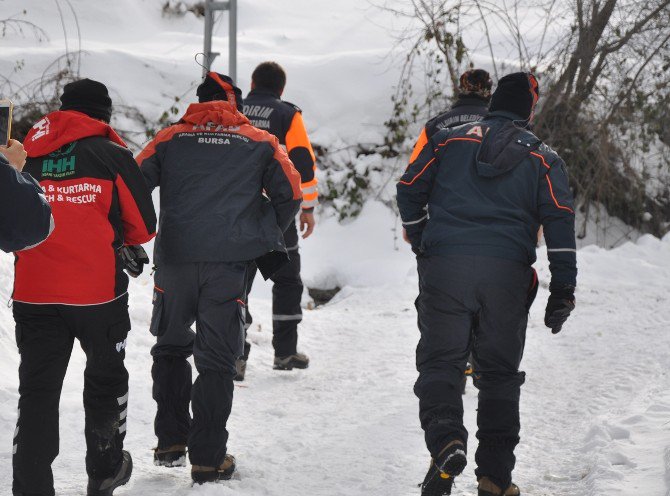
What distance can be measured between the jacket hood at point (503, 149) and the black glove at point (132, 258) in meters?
1.51

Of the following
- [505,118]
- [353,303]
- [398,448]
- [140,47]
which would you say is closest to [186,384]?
[398,448]

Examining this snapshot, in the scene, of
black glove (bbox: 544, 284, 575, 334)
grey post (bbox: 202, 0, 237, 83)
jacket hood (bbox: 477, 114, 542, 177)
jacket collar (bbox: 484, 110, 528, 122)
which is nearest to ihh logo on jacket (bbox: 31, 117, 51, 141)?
jacket hood (bbox: 477, 114, 542, 177)

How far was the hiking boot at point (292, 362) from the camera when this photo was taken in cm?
657

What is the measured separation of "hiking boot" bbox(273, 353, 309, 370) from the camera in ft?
21.5

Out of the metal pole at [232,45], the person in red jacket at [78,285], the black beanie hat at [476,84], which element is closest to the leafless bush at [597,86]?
the metal pole at [232,45]

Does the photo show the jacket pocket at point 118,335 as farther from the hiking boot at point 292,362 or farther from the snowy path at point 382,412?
the hiking boot at point 292,362

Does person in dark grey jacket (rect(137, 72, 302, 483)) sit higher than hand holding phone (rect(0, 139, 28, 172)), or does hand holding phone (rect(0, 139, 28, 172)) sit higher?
hand holding phone (rect(0, 139, 28, 172))

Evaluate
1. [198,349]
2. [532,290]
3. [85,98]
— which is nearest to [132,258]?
[198,349]

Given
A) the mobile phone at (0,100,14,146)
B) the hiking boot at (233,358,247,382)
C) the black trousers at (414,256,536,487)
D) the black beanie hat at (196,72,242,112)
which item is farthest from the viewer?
the hiking boot at (233,358,247,382)

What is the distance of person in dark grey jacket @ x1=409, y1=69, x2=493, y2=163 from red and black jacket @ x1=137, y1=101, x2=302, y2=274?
1469mm

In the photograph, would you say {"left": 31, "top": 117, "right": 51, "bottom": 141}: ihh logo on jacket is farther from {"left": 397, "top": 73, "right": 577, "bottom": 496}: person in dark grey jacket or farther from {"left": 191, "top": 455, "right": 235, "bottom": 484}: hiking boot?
{"left": 397, "top": 73, "right": 577, "bottom": 496}: person in dark grey jacket

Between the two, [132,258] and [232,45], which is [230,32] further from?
[132,258]

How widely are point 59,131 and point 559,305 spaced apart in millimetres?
2207

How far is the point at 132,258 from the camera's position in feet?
12.8
